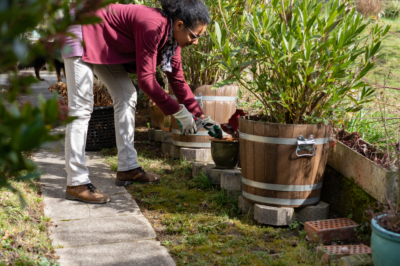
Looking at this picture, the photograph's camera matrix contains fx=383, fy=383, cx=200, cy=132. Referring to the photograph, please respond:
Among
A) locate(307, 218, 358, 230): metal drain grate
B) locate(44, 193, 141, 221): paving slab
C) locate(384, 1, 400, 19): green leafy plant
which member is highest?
locate(384, 1, 400, 19): green leafy plant

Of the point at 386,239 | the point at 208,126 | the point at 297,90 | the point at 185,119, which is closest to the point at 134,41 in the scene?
the point at 185,119

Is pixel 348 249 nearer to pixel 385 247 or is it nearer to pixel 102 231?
pixel 385 247

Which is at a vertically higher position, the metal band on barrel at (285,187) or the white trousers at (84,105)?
the white trousers at (84,105)

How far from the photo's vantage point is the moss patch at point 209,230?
217cm

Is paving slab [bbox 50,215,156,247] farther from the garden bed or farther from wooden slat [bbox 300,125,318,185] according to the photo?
the garden bed

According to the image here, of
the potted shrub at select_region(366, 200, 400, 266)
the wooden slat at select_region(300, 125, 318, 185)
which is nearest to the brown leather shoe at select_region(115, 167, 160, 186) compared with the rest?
the wooden slat at select_region(300, 125, 318, 185)

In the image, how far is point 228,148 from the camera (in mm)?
3189

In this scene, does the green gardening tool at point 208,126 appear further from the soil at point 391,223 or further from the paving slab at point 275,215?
the soil at point 391,223

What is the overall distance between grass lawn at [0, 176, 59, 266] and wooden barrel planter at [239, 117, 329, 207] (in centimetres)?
134

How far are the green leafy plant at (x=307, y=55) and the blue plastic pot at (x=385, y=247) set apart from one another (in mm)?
906

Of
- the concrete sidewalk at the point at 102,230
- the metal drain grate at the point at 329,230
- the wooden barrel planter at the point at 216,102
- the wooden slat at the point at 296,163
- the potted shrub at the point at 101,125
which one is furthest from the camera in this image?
the potted shrub at the point at 101,125

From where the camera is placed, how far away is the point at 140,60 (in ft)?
8.98

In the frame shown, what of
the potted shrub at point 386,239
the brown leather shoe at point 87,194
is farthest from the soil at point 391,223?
the brown leather shoe at point 87,194

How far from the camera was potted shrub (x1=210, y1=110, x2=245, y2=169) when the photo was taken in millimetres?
3180
